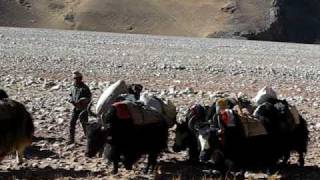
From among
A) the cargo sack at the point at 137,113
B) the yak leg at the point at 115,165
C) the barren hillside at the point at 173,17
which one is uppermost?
the barren hillside at the point at 173,17

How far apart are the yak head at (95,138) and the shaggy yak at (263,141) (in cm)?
113

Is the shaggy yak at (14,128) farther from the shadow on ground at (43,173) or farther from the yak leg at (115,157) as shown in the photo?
the yak leg at (115,157)

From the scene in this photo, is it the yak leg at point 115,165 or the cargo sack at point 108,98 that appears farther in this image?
the cargo sack at point 108,98

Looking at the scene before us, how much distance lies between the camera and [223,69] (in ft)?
73.0

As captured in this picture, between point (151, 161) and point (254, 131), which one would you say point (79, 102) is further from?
point (254, 131)

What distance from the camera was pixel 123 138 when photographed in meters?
7.17

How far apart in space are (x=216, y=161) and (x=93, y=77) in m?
10.9

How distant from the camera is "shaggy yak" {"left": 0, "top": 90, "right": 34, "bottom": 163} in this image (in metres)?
7.13

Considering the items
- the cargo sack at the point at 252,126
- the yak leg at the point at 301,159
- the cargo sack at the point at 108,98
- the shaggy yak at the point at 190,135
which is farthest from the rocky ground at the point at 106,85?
the cargo sack at the point at 108,98

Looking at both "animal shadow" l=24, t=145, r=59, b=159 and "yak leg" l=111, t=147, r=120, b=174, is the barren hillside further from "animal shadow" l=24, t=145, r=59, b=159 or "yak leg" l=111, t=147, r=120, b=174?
"yak leg" l=111, t=147, r=120, b=174

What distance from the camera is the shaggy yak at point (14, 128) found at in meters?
7.13

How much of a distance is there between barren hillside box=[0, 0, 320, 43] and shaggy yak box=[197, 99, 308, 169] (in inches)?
2865

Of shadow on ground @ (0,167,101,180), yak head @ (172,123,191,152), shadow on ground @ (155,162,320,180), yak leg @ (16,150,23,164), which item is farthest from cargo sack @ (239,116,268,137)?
yak leg @ (16,150,23,164)

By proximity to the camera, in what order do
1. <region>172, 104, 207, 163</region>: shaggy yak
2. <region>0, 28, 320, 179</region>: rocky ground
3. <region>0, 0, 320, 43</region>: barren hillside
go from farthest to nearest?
<region>0, 0, 320, 43</region>: barren hillside < <region>172, 104, 207, 163</region>: shaggy yak < <region>0, 28, 320, 179</region>: rocky ground
